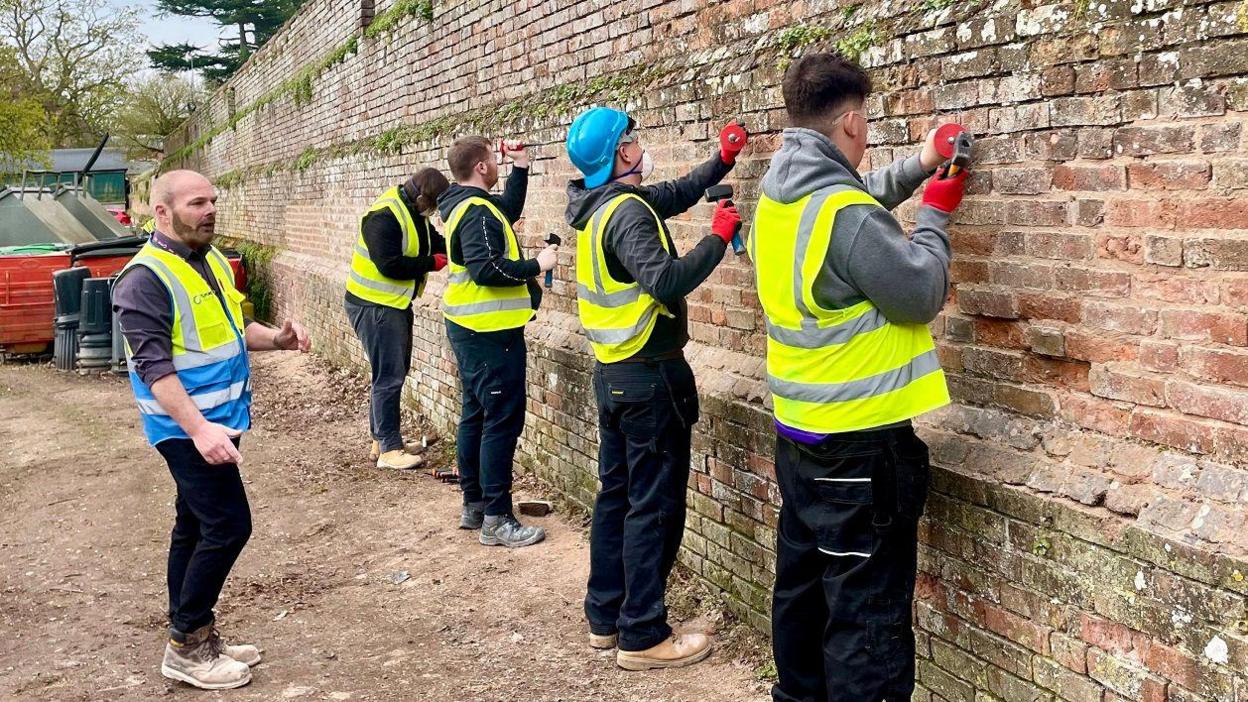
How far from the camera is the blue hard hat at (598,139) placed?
401 cm

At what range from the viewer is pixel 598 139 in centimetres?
401

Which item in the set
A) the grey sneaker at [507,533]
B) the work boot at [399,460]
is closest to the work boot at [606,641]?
the grey sneaker at [507,533]

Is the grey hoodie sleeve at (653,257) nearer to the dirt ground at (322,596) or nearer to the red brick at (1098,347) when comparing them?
the red brick at (1098,347)

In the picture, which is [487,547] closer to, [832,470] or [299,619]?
[299,619]

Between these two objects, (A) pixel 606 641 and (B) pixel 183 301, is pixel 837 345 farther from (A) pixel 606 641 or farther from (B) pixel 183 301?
(B) pixel 183 301

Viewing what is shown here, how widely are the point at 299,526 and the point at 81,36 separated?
31.9m

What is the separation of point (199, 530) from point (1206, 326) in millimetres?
3444

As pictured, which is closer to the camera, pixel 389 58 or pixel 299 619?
pixel 299 619

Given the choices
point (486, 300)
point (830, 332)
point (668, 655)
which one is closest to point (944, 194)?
point (830, 332)

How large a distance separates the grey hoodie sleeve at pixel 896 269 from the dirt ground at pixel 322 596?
1.68 meters

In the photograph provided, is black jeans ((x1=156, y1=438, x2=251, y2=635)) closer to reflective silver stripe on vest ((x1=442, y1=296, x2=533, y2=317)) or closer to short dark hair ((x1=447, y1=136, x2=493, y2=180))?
reflective silver stripe on vest ((x1=442, y1=296, x2=533, y2=317))

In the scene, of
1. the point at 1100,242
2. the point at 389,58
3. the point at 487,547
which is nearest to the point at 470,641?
the point at 487,547

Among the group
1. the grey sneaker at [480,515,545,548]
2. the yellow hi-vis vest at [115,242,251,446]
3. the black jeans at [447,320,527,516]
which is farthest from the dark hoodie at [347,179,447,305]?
the yellow hi-vis vest at [115,242,251,446]

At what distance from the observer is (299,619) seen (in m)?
4.90
